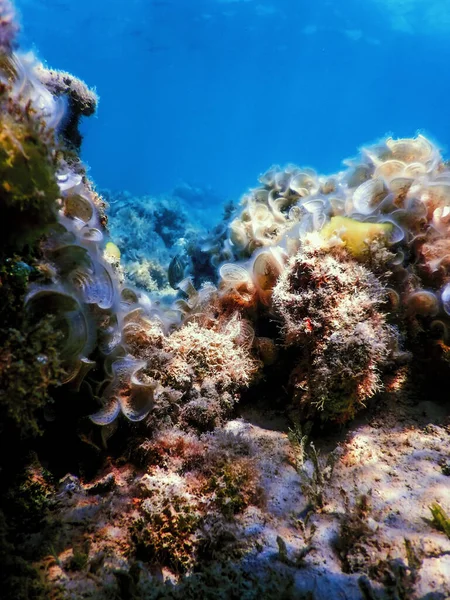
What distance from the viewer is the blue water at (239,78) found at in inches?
1949

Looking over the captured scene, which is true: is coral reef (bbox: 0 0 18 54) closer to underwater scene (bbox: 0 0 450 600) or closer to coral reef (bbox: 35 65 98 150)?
underwater scene (bbox: 0 0 450 600)

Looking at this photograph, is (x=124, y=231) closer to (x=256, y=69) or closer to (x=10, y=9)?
(x=10, y=9)

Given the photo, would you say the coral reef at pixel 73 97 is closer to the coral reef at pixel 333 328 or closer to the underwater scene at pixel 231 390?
the underwater scene at pixel 231 390

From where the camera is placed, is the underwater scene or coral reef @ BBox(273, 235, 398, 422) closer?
the underwater scene

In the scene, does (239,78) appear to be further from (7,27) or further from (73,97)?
(7,27)

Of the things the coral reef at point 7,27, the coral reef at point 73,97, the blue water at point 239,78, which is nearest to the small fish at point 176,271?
the coral reef at point 73,97

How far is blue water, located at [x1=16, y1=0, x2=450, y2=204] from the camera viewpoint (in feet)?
162

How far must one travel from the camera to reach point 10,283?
2.00 meters

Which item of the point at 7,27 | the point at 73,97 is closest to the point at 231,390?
the point at 7,27

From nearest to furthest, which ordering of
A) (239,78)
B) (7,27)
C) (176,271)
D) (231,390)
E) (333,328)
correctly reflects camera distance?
(7,27) < (333,328) < (231,390) < (176,271) < (239,78)

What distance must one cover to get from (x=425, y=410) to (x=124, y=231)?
44.2 feet

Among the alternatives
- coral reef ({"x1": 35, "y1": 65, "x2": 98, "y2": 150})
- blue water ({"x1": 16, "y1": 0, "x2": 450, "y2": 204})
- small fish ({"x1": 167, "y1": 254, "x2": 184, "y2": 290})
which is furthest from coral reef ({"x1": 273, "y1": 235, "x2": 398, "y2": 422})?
small fish ({"x1": 167, "y1": 254, "x2": 184, "y2": 290})

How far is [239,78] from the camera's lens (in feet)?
326

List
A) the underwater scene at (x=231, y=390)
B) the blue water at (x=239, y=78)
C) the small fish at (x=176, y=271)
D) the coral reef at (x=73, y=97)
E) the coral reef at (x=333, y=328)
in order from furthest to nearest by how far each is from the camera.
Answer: the blue water at (x=239, y=78)
the small fish at (x=176, y=271)
the coral reef at (x=73, y=97)
the coral reef at (x=333, y=328)
the underwater scene at (x=231, y=390)
